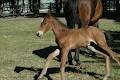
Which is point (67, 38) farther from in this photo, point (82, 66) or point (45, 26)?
point (82, 66)

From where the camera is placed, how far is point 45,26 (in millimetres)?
7051

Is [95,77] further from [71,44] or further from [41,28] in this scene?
[41,28]

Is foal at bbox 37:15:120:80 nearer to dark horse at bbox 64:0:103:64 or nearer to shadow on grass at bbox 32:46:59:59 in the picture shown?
dark horse at bbox 64:0:103:64

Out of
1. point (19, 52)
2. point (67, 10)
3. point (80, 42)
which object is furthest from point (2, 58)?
point (80, 42)

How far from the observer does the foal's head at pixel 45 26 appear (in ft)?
22.9

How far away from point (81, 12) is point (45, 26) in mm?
3336

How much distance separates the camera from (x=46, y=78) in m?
8.06

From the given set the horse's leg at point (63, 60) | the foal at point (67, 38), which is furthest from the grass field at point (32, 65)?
the horse's leg at point (63, 60)

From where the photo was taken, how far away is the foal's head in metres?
6.99

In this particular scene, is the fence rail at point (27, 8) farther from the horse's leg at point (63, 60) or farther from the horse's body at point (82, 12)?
the horse's leg at point (63, 60)

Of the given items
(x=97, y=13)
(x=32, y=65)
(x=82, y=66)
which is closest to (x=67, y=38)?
(x=82, y=66)

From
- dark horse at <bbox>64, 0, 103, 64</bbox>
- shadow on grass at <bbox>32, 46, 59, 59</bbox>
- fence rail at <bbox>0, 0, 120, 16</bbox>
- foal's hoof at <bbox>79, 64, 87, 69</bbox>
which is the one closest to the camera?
foal's hoof at <bbox>79, 64, 87, 69</bbox>

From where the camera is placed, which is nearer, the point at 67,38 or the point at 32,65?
the point at 67,38

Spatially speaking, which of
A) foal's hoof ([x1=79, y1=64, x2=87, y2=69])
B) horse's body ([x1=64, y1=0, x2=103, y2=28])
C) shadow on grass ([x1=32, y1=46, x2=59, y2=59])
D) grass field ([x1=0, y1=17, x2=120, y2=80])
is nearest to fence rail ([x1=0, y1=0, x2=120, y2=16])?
grass field ([x1=0, y1=17, x2=120, y2=80])
